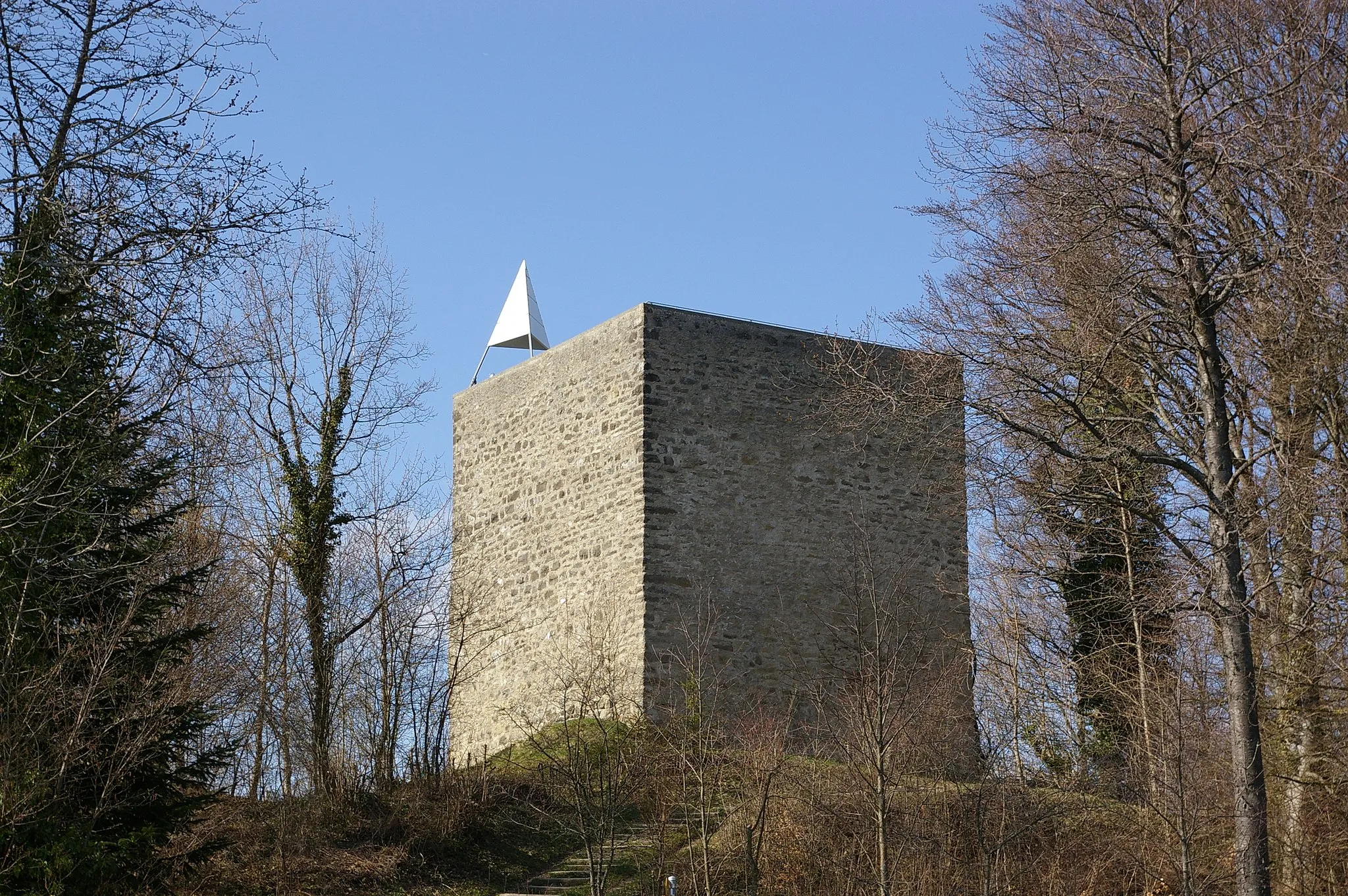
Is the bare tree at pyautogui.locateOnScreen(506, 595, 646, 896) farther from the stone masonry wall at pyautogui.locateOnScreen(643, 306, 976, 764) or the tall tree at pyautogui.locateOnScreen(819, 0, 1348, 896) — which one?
the tall tree at pyautogui.locateOnScreen(819, 0, 1348, 896)

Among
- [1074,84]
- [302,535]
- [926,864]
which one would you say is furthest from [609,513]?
[1074,84]

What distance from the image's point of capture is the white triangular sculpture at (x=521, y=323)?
19766mm

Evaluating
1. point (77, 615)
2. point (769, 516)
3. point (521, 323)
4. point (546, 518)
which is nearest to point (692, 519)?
point (769, 516)

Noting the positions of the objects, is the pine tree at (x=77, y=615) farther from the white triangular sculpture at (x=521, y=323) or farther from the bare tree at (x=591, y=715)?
the white triangular sculpture at (x=521, y=323)

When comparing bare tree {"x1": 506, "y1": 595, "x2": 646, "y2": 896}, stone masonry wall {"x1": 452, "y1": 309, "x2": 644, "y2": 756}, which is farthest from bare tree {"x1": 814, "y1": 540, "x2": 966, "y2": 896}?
stone masonry wall {"x1": 452, "y1": 309, "x2": 644, "y2": 756}

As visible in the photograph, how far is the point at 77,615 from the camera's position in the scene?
31.2 feet

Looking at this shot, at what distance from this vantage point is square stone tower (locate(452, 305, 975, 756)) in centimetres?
1588

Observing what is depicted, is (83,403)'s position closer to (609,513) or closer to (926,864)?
(926,864)

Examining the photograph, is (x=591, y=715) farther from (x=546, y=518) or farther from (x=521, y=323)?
(x=521, y=323)

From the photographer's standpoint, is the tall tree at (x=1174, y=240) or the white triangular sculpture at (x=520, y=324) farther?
the white triangular sculpture at (x=520, y=324)

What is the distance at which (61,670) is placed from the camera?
29.0ft

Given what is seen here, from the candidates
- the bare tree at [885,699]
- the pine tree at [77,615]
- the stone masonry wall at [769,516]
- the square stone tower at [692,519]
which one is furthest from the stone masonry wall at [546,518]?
the pine tree at [77,615]

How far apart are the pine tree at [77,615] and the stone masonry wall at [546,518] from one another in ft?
19.9

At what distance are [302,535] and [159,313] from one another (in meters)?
7.03
